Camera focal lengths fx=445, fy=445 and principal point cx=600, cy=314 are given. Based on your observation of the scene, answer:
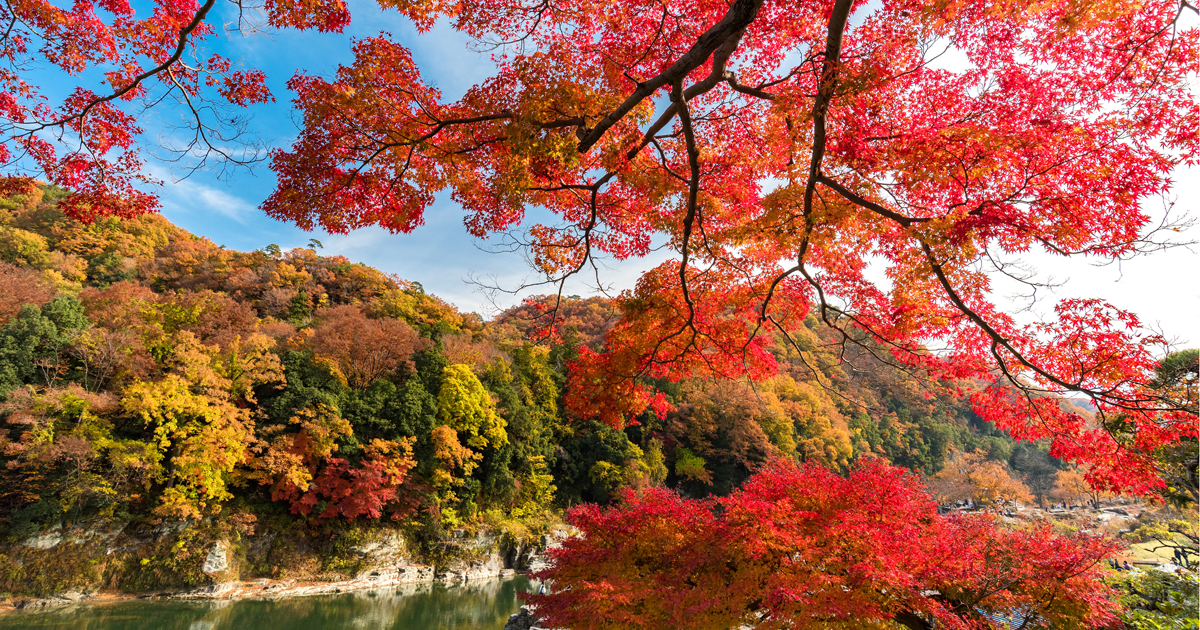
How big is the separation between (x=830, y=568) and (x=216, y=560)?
493 inches

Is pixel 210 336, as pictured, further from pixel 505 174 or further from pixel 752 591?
pixel 752 591

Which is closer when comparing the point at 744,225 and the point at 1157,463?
the point at 1157,463

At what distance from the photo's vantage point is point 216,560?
32.5 ft

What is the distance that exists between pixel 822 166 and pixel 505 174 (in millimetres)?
2653

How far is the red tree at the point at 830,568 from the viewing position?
4.04 m

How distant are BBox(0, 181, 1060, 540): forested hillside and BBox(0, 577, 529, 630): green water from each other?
175 centimetres

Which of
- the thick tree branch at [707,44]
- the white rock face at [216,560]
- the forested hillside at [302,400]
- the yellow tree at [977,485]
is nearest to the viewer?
the thick tree branch at [707,44]

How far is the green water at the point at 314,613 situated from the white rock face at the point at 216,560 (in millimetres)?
661

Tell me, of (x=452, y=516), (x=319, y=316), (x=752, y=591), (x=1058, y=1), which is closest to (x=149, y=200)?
(x=752, y=591)

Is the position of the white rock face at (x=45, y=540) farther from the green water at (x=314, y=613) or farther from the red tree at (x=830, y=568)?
the red tree at (x=830, y=568)

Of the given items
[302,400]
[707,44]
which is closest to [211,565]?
[302,400]

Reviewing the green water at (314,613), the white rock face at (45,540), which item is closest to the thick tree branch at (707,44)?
the green water at (314,613)

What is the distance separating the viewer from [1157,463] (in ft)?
12.1

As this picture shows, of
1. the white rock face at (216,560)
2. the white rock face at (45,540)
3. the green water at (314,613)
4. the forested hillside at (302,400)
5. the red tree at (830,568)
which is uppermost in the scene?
the forested hillside at (302,400)
